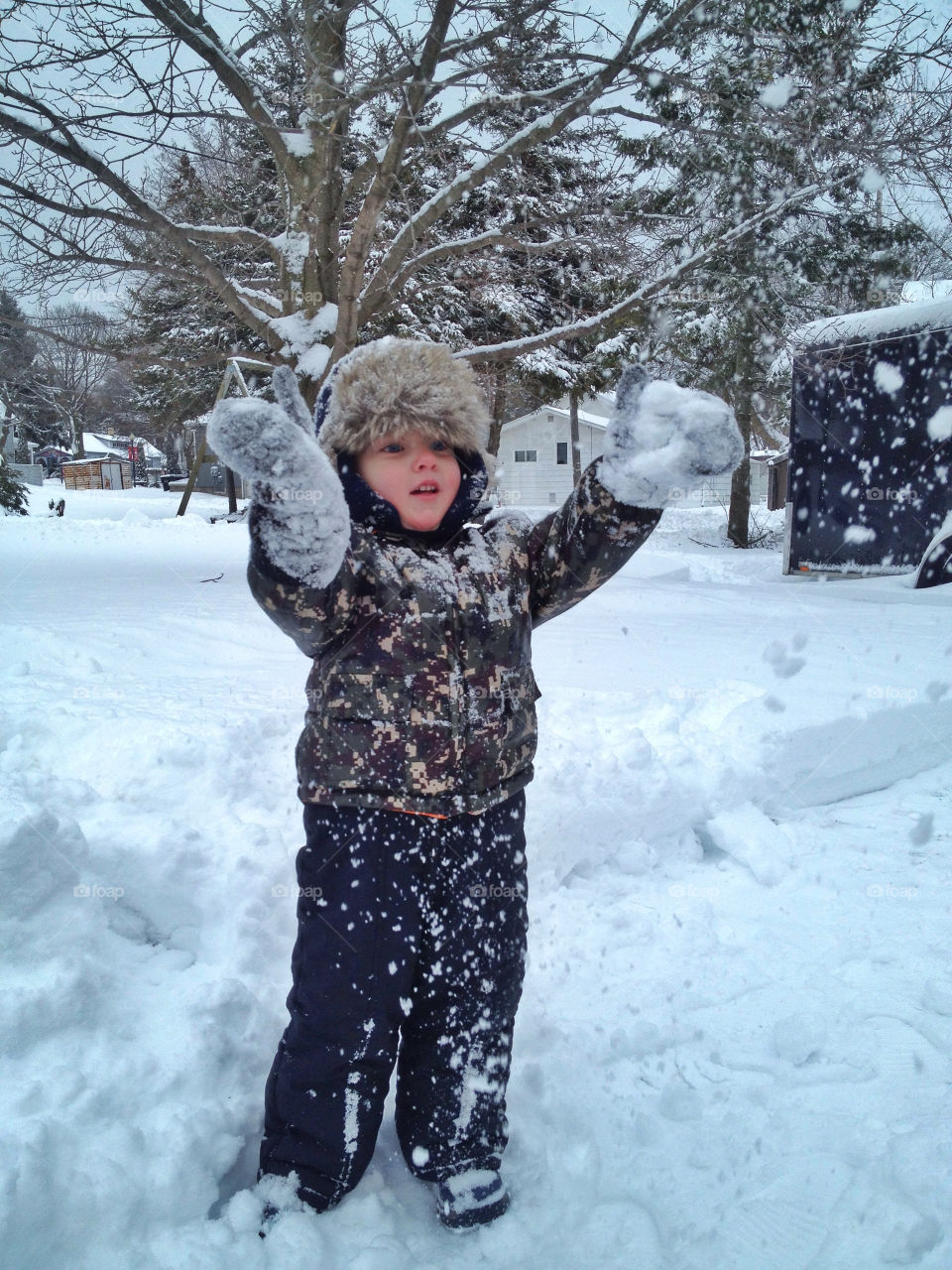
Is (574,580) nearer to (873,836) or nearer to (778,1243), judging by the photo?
(778,1243)

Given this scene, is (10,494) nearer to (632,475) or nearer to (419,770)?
(419,770)

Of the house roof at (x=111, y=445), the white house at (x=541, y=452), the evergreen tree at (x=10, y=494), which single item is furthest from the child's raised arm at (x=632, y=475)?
the house roof at (x=111, y=445)

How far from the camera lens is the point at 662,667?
4469mm

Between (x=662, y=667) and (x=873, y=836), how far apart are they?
1.55 meters

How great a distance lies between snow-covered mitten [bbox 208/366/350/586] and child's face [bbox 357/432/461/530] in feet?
0.86

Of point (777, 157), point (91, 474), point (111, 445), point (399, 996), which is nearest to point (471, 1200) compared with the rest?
point (399, 996)

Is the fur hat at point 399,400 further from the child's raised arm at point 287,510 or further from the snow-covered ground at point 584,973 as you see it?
the snow-covered ground at point 584,973

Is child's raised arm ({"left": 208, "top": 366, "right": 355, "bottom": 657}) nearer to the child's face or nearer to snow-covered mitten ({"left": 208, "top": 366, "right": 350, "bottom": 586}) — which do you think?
snow-covered mitten ({"left": 208, "top": 366, "right": 350, "bottom": 586})

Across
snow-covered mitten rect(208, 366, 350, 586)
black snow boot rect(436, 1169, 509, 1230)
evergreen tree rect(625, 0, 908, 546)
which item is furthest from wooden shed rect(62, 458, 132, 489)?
black snow boot rect(436, 1169, 509, 1230)

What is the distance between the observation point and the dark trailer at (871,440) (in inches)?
310

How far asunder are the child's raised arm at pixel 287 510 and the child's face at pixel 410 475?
0.76 ft

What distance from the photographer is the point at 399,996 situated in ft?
5.24

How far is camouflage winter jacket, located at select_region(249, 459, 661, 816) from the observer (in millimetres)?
1571

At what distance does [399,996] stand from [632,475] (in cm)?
111
